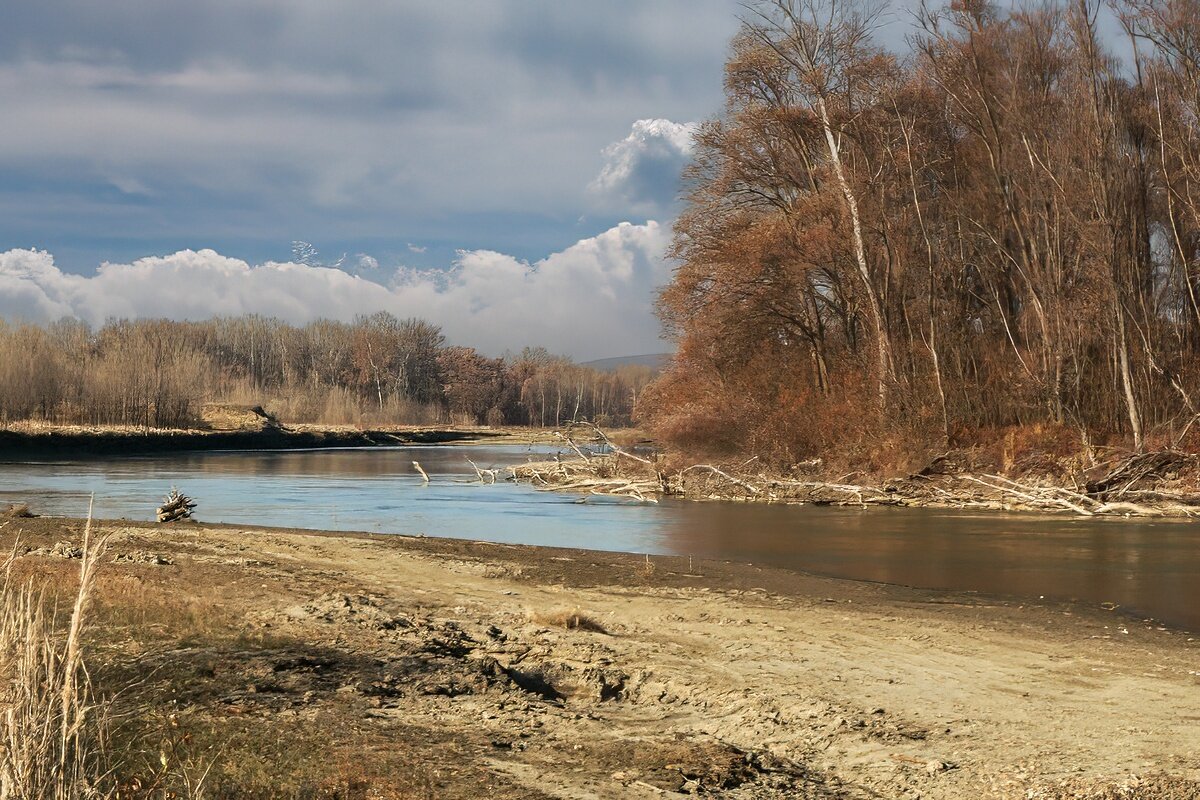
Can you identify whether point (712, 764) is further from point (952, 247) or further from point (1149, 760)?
point (952, 247)

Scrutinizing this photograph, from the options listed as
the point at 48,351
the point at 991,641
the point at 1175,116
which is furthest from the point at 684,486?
the point at 48,351

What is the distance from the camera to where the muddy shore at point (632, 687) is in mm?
6395

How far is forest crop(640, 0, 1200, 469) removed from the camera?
89.6ft

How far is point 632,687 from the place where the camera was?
28.5 feet

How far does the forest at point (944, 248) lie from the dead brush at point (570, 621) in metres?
19.4

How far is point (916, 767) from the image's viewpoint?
6695 mm

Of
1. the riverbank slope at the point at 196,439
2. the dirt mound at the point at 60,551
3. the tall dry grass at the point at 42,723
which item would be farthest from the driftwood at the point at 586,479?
the riverbank slope at the point at 196,439

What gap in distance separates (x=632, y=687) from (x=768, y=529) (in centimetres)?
1374

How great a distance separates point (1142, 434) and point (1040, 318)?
12.6 ft

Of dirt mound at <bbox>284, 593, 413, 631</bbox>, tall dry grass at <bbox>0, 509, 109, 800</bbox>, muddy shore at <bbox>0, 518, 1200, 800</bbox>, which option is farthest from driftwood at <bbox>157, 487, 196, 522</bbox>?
tall dry grass at <bbox>0, 509, 109, 800</bbox>

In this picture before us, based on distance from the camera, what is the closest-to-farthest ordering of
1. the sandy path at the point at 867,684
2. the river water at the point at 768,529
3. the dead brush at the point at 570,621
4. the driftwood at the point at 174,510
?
the sandy path at the point at 867,684
the dead brush at the point at 570,621
the river water at the point at 768,529
the driftwood at the point at 174,510

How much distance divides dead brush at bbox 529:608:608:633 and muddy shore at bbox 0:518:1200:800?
0.10 ft

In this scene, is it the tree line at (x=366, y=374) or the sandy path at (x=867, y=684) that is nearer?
the sandy path at (x=867, y=684)

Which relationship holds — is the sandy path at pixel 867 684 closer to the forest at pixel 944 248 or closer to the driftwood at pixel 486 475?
the forest at pixel 944 248
